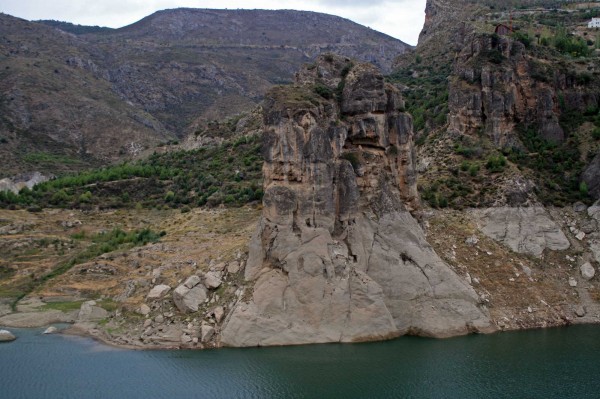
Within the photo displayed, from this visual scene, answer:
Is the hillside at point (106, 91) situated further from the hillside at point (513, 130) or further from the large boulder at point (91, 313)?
the hillside at point (513, 130)

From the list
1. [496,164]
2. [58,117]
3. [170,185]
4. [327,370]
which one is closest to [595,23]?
[496,164]

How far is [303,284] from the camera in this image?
3969 centimetres

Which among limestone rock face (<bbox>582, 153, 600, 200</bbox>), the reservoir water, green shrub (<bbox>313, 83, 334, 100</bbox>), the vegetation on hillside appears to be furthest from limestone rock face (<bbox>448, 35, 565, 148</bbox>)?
the reservoir water

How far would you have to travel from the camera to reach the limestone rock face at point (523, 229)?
48.6 meters

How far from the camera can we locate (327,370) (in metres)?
34.6

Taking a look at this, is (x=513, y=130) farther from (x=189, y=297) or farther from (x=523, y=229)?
(x=189, y=297)

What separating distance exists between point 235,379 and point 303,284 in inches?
318

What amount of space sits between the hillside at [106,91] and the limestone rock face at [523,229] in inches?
2871

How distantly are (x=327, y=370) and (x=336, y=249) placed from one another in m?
8.84

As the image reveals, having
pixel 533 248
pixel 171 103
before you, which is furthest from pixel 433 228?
pixel 171 103

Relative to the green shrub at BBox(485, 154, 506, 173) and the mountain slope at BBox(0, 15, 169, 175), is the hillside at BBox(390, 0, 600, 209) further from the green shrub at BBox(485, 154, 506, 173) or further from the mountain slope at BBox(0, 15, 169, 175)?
the mountain slope at BBox(0, 15, 169, 175)

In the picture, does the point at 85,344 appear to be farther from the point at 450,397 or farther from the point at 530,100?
the point at 530,100

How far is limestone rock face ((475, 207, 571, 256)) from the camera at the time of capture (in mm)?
48562

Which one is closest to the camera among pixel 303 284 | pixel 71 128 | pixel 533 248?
pixel 303 284
